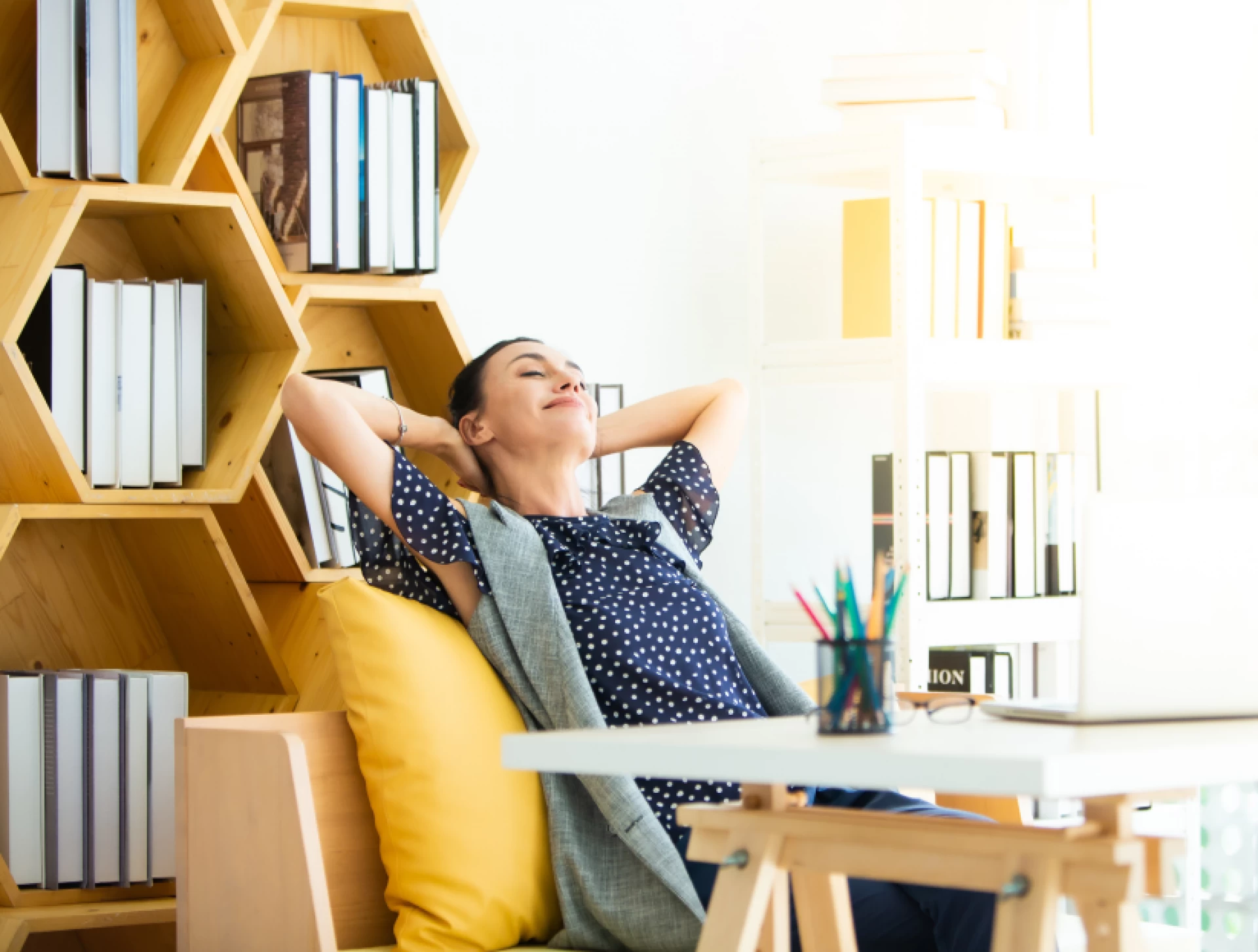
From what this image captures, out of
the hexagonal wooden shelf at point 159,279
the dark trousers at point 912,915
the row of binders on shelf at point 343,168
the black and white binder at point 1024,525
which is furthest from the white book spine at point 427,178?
the black and white binder at point 1024,525

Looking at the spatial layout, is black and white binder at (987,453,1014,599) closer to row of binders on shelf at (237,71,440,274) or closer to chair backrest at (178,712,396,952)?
row of binders on shelf at (237,71,440,274)

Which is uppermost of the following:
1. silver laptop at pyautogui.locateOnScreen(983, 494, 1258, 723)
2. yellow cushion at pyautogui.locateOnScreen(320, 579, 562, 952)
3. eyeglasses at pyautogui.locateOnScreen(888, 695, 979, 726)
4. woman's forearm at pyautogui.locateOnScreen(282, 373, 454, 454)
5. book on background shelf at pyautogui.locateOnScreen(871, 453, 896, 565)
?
woman's forearm at pyautogui.locateOnScreen(282, 373, 454, 454)

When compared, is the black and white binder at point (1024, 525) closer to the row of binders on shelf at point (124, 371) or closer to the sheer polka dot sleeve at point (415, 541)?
the sheer polka dot sleeve at point (415, 541)

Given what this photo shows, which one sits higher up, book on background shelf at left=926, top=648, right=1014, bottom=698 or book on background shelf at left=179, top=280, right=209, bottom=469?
book on background shelf at left=179, top=280, right=209, bottom=469

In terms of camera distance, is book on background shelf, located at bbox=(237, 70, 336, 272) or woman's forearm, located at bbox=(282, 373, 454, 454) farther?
book on background shelf, located at bbox=(237, 70, 336, 272)

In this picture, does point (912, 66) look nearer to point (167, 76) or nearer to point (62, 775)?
point (167, 76)

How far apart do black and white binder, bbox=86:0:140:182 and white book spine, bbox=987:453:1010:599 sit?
1.55 meters

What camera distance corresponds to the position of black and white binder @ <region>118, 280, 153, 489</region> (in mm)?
2123

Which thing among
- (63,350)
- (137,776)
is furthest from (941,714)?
(63,350)

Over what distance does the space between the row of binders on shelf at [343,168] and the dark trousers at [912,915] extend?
102cm

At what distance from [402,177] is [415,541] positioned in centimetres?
70

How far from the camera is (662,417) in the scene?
2.38 metres

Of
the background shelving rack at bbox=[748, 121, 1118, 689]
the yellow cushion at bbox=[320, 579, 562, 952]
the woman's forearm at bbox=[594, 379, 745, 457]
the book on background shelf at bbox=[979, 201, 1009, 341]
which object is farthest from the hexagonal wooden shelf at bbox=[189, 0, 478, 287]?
the book on background shelf at bbox=[979, 201, 1009, 341]

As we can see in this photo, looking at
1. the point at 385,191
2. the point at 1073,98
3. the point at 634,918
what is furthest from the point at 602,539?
the point at 1073,98
